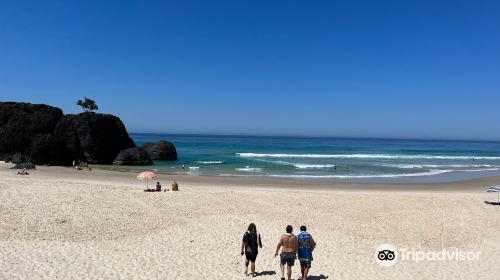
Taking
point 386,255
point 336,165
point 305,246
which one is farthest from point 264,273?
point 336,165

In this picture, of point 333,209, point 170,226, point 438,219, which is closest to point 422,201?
point 438,219

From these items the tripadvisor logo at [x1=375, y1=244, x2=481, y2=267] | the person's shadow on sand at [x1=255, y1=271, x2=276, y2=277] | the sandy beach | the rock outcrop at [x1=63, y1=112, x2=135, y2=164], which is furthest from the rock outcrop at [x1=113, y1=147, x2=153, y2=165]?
the person's shadow on sand at [x1=255, y1=271, x2=276, y2=277]

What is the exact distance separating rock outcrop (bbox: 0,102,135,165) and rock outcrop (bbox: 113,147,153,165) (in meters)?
2.54

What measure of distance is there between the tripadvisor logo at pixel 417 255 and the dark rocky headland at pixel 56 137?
37.4 m

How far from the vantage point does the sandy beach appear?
11.0m

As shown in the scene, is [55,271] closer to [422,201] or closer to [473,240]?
[473,240]

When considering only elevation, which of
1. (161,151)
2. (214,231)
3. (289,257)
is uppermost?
(161,151)

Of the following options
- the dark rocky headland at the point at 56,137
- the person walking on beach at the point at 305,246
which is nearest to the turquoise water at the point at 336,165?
the dark rocky headland at the point at 56,137

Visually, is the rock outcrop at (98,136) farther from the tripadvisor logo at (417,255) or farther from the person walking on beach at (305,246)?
the person walking on beach at (305,246)

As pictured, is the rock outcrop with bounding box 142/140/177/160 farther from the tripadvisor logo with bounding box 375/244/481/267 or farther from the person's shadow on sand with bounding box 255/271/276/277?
the person's shadow on sand with bounding box 255/271/276/277

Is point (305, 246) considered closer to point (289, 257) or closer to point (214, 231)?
point (289, 257)

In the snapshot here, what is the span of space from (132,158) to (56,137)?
8318mm

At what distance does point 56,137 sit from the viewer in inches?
1724

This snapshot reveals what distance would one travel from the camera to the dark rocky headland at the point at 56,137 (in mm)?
42812
